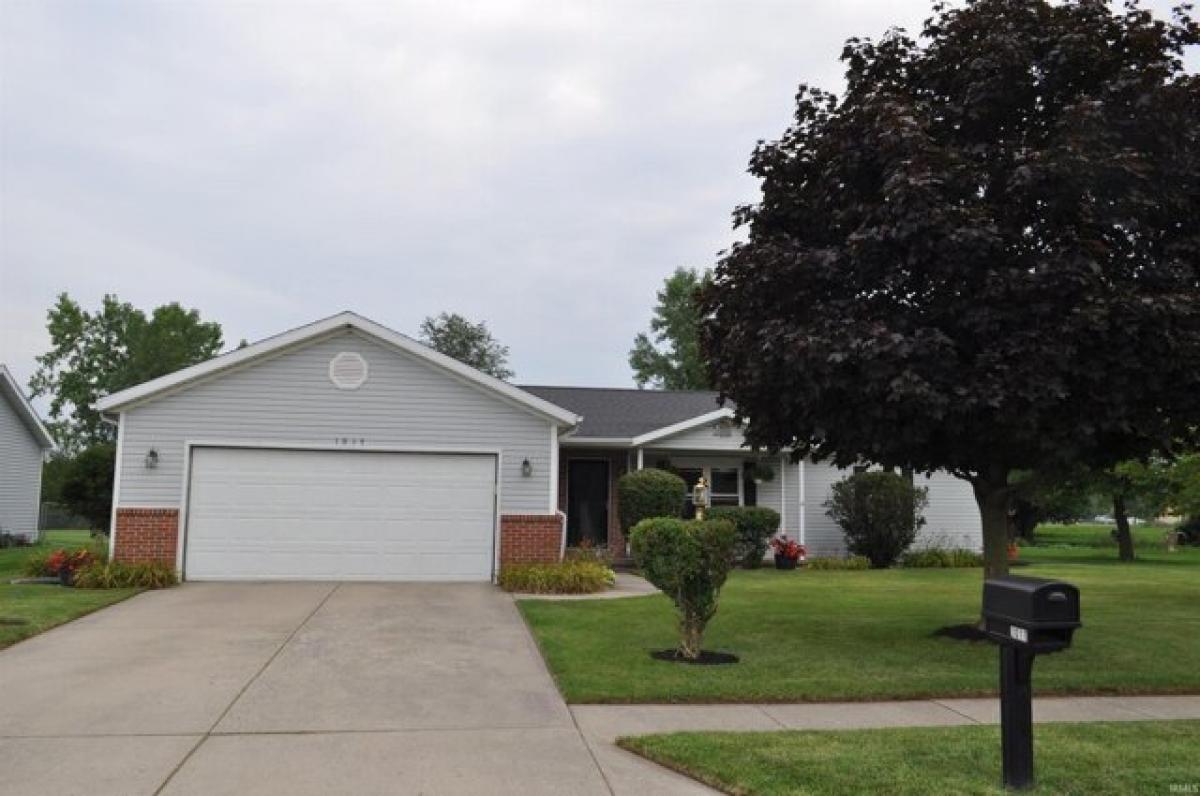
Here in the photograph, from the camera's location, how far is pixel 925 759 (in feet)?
17.4

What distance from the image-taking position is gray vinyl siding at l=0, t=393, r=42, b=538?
25.2 m

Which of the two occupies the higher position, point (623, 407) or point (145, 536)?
point (623, 407)

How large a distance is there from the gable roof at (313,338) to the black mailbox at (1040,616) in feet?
34.8

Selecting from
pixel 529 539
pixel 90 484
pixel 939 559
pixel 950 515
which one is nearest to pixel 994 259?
pixel 529 539

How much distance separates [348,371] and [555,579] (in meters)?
4.85

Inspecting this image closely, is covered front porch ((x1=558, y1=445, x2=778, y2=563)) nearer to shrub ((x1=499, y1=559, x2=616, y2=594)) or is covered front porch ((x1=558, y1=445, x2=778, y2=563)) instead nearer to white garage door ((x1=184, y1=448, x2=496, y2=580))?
white garage door ((x1=184, y1=448, x2=496, y2=580))

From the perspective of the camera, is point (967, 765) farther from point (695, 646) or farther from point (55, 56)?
point (55, 56)

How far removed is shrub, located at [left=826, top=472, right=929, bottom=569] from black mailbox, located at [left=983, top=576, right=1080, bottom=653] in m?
15.3

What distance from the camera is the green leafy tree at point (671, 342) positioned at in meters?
47.0

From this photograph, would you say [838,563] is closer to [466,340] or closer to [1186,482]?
[1186,482]

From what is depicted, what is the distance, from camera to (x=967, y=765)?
17.0 ft


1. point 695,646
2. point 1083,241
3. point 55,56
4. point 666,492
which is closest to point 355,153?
point 55,56

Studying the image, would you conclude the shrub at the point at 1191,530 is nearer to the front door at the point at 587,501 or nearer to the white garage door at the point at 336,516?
the front door at the point at 587,501

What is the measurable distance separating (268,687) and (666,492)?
11360 mm
